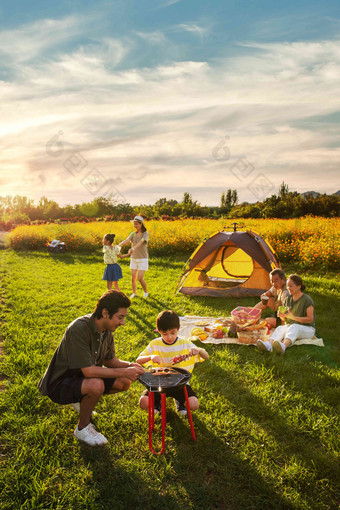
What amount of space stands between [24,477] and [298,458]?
2202 mm

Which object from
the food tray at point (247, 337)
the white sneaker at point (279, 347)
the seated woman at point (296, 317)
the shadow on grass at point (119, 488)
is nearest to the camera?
the shadow on grass at point (119, 488)

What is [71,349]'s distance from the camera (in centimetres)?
276

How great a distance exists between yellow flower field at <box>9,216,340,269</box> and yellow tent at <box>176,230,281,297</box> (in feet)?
2.22

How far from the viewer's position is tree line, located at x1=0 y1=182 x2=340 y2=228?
81.4 feet

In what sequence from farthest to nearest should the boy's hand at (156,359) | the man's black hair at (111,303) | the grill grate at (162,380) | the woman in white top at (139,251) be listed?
the woman in white top at (139,251), the boy's hand at (156,359), the man's black hair at (111,303), the grill grate at (162,380)

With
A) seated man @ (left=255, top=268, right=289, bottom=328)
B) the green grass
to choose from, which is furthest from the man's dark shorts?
seated man @ (left=255, top=268, right=289, bottom=328)

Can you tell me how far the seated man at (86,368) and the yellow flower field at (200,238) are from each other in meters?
5.63

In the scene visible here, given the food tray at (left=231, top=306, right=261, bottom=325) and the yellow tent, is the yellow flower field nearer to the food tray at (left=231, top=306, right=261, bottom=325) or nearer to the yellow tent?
the yellow tent

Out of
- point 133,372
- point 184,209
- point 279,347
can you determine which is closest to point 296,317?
point 279,347

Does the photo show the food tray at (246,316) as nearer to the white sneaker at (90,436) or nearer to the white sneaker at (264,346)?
the white sneaker at (264,346)

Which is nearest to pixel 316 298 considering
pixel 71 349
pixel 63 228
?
pixel 71 349

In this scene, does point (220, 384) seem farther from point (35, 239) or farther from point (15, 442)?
point (35, 239)

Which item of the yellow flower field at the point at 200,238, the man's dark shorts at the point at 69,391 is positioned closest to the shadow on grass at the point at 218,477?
the man's dark shorts at the point at 69,391

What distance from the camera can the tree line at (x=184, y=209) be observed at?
24797 mm
